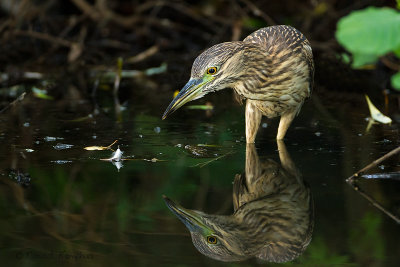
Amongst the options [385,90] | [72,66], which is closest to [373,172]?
[385,90]

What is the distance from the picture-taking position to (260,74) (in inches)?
215

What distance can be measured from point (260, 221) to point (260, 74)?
1.87 meters

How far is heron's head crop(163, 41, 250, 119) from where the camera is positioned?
508 cm

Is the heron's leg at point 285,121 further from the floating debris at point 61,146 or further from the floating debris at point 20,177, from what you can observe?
the floating debris at point 20,177

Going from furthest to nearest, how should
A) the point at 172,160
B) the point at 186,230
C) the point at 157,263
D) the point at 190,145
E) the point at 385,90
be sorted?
the point at 385,90
the point at 190,145
the point at 172,160
the point at 186,230
the point at 157,263

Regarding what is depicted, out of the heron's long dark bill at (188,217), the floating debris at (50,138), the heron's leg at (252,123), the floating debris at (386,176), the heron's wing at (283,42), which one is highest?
the heron's wing at (283,42)

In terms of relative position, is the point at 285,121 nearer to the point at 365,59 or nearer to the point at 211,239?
the point at 365,59

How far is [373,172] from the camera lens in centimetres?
467

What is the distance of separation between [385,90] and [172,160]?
3.64 meters

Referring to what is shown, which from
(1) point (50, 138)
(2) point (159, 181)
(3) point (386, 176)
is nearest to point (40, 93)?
(1) point (50, 138)

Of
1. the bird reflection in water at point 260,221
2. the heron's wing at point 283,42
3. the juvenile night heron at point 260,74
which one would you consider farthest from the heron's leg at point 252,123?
the bird reflection in water at point 260,221

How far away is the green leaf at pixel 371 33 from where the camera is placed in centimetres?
265

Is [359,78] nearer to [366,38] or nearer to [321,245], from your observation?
[321,245]

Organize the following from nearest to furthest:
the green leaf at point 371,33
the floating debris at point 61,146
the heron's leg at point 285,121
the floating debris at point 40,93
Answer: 1. the green leaf at point 371,33
2. the floating debris at point 61,146
3. the heron's leg at point 285,121
4. the floating debris at point 40,93
